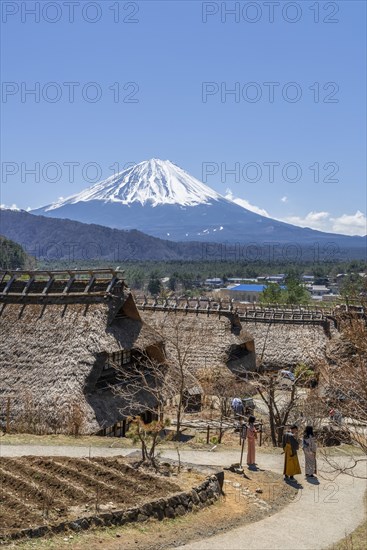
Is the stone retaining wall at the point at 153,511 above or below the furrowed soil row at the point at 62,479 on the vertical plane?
below

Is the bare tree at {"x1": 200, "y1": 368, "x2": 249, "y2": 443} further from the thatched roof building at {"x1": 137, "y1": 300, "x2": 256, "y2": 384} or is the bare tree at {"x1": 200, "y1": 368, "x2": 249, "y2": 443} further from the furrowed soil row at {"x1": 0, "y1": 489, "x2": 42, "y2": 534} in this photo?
the furrowed soil row at {"x1": 0, "y1": 489, "x2": 42, "y2": 534}

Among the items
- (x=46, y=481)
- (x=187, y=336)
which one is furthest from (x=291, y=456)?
(x=187, y=336)

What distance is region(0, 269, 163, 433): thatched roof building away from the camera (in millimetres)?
15188

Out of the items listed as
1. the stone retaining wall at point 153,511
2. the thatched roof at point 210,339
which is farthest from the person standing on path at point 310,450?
the thatched roof at point 210,339

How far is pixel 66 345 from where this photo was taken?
→ 17.0 meters

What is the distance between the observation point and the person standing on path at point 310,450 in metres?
11.6

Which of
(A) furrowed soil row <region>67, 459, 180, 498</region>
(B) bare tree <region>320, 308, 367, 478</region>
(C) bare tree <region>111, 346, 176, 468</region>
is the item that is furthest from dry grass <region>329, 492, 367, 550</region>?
(C) bare tree <region>111, 346, 176, 468</region>

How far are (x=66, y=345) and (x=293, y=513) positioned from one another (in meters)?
8.83

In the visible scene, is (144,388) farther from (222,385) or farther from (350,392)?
(222,385)

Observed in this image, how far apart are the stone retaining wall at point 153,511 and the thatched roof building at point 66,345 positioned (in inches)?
201

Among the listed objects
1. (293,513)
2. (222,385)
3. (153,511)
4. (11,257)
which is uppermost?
(11,257)

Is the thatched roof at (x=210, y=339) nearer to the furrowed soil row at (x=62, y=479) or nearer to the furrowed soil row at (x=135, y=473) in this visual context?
the furrowed soil row at (x=135, y=473)

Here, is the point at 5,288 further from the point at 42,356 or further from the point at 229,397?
the point at 229,397

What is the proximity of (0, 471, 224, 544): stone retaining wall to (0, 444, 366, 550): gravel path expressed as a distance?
0.83 metres
